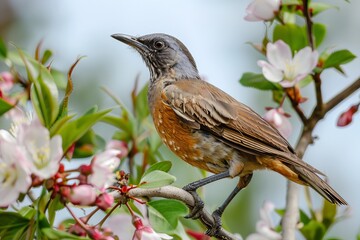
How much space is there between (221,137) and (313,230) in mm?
877

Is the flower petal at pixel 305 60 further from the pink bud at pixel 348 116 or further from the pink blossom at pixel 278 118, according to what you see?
the pink bud at pixel 348 116

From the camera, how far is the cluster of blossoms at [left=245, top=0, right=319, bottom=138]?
4418mm

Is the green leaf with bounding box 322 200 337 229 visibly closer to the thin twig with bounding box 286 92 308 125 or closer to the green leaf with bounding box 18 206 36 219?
the thin twig with bounding box 286 92 308 125

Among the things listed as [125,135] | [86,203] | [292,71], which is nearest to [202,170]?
[125,135]

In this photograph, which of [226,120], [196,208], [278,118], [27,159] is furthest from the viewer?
[226,120]

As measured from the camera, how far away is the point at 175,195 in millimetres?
3516

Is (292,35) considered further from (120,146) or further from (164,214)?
(164,214)

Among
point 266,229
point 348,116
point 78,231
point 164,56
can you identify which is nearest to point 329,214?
point 266,229

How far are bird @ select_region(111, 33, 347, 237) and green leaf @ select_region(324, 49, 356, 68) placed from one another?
0.61m

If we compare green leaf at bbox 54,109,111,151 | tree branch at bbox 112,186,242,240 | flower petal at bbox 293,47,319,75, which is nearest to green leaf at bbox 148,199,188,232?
tree branch at bbox 112,186,242,240

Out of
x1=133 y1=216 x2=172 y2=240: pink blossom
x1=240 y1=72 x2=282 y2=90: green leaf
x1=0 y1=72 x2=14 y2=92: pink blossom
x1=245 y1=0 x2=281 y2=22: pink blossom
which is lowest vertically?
x1=133 y1=216 x2=172 y2=240: pink blossom

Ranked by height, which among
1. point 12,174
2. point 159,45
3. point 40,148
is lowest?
point 159,45

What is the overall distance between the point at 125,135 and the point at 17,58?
83cm

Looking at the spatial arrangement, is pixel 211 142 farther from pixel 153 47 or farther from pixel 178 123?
pixel 153 47
